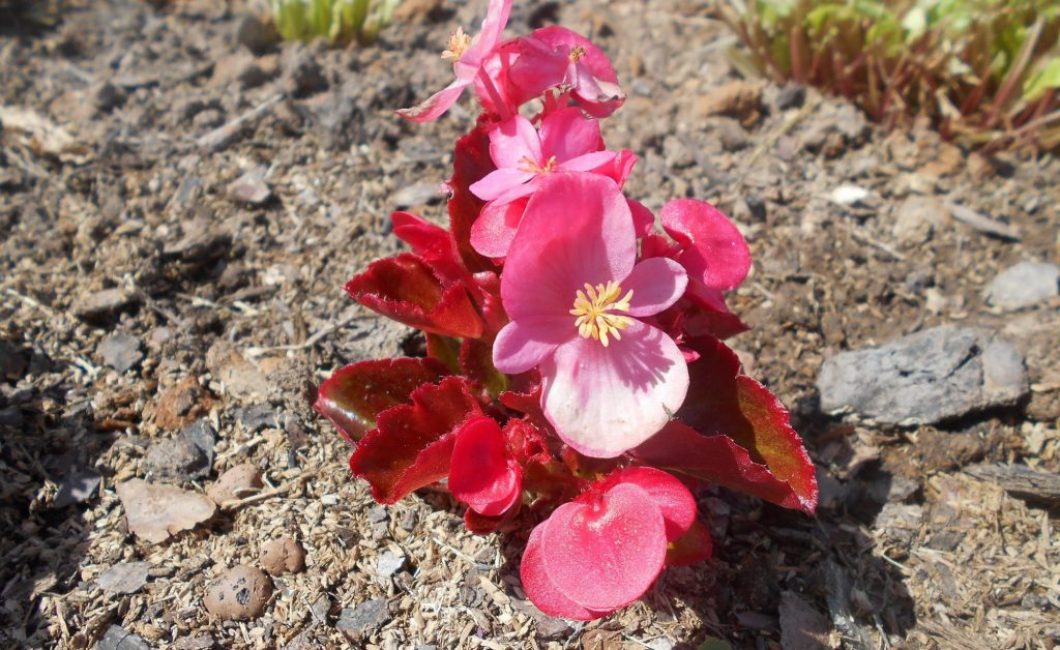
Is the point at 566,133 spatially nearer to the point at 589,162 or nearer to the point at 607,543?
the point at 589,162

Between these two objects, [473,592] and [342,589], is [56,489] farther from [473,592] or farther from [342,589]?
[473,592]

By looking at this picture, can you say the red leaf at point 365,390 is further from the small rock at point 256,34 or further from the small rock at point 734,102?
the small rock at point 256,34

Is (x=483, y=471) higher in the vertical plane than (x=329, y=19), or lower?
lower

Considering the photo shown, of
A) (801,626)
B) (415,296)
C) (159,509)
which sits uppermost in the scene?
(415,296)

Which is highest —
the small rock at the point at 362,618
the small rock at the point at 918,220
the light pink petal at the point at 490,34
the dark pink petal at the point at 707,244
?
the light pink petal at the point at 490,34

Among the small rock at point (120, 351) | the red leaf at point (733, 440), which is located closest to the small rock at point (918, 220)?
the red leaf at point (733, 440)

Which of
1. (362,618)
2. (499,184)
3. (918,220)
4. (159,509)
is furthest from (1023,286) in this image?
(159,509)
